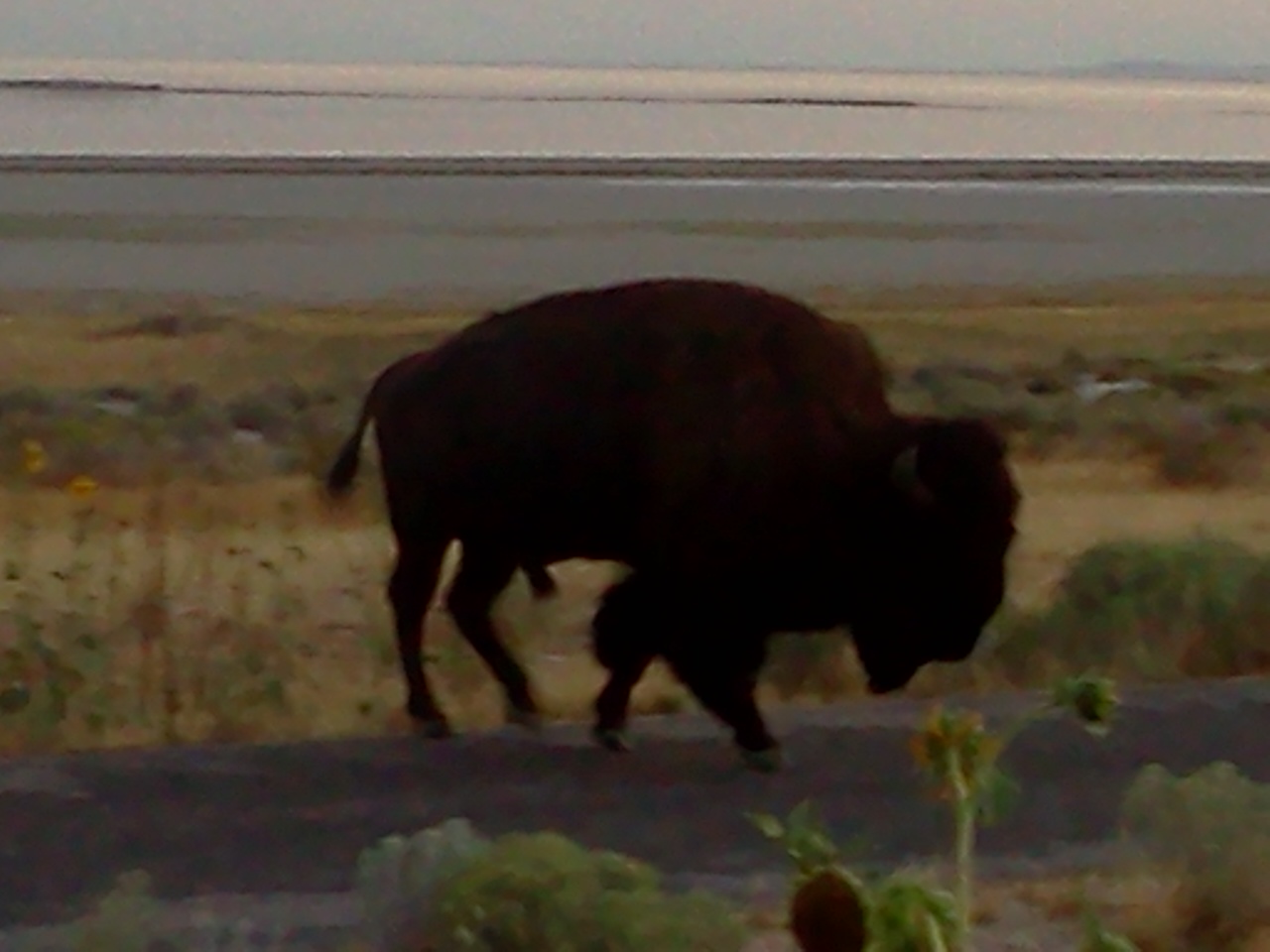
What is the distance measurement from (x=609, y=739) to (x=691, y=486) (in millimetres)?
176

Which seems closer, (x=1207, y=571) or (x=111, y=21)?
(x=111, y=21)

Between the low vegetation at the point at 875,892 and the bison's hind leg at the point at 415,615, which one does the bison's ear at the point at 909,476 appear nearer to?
the low vegetation at the point at 875,892

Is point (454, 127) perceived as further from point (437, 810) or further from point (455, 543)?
point (437, 810)

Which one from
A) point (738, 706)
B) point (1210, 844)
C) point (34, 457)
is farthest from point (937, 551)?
point (34, 457)

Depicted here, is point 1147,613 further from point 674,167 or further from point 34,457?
point 34,457

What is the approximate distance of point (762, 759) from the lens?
1.46 meters

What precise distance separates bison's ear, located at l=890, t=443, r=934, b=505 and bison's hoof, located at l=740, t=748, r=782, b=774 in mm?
196

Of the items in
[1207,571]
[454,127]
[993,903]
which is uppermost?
[454,127]

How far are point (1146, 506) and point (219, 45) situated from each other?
2.26ft

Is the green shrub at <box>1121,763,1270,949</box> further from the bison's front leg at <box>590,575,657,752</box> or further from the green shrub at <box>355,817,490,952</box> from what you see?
the green shrub at <box>355,817,490,952</box>

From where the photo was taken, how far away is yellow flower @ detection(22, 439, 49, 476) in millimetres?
1358

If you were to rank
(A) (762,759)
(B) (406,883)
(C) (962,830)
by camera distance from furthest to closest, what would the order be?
1. (A) (762,759)
2. (B) (406,883)
3. (C) (962,830)

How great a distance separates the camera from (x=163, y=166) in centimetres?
137

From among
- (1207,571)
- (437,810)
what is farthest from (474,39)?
(1207,571)
